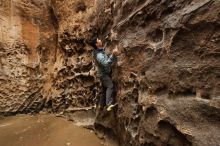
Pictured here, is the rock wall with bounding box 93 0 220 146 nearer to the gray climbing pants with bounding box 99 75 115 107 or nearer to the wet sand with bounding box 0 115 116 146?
the gray climbing pants with bounding box 99 75 115 107

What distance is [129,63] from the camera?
528cm

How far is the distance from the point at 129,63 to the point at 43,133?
2939mm

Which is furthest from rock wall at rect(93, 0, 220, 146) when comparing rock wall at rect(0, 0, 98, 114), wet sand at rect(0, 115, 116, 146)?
rock wall at rect(0, 0, 98, 114)

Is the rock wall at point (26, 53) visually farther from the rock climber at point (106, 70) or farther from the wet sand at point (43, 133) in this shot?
the rock climber at point (106, 70)

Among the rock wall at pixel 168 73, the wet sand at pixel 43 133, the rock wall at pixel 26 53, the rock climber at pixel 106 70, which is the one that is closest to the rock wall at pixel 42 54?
the rock wall at pixel 26 53

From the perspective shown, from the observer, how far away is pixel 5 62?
28.3ft

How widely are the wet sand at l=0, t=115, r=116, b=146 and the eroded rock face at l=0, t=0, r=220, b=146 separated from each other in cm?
38

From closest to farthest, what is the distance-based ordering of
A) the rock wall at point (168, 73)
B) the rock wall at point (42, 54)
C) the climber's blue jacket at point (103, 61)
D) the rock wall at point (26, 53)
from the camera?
the rock wall at point (168, 73) → the climber's blue jacket at point (103, 61) → the rock wall at point (42, 54) → the rock wall at point (26, 53)

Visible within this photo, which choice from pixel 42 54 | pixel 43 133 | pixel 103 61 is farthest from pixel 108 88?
pixel 42 54

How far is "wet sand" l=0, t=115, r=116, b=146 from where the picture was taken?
6473mm

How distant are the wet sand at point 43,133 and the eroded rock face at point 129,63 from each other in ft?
1.25

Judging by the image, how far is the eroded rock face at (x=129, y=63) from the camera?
12.0 ft

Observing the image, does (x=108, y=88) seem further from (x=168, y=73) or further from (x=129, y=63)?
(x=168, y=73)

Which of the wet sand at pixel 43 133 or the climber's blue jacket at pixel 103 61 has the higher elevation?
the climber's blue jacket at pixel 103 61
